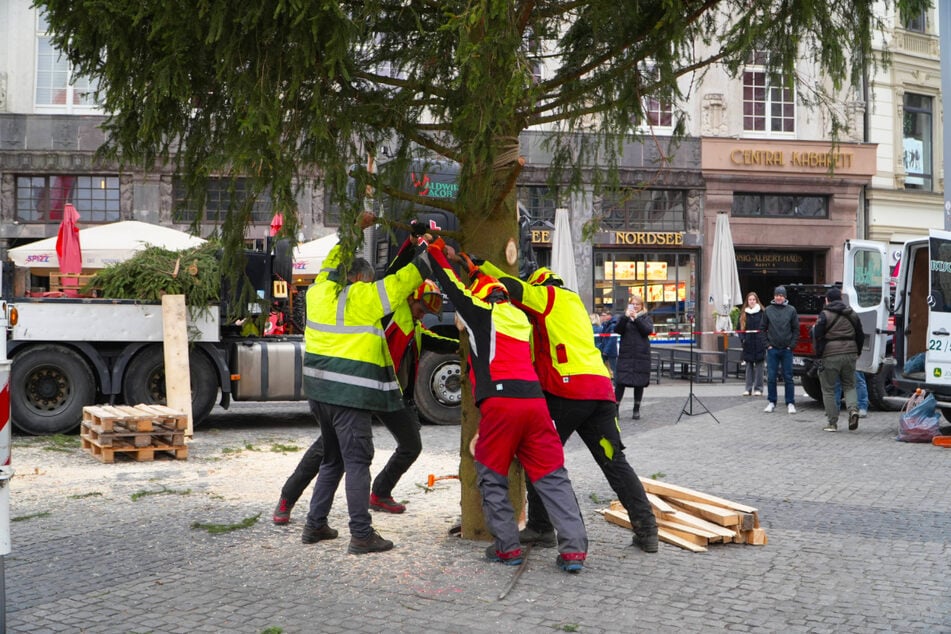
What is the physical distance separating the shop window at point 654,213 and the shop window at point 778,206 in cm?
151

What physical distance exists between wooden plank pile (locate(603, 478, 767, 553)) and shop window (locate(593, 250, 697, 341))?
777 inches

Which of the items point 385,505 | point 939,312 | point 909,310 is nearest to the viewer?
point 385,505

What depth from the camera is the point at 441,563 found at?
6051 mm

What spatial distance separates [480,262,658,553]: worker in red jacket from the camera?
627 centimetres

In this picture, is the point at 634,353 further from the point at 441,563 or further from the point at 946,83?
the point at 441,563

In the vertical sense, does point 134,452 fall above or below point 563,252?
below

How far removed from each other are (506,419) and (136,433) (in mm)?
5556

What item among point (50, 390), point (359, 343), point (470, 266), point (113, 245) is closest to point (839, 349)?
point (470, 266)

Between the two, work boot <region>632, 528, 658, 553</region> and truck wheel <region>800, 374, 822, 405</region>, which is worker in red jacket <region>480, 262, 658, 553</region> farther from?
truck wheel <region>800, 374, 822, 405</region>

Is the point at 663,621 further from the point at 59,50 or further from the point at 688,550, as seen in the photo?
the point at 59,50

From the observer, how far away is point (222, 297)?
1261 cm

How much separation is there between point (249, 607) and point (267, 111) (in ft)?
8.02

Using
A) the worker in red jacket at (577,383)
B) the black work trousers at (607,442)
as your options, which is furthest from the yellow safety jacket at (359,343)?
the black work trousers at (607,442)

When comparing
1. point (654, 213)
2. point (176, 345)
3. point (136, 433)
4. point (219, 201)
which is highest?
point (654, 213)
